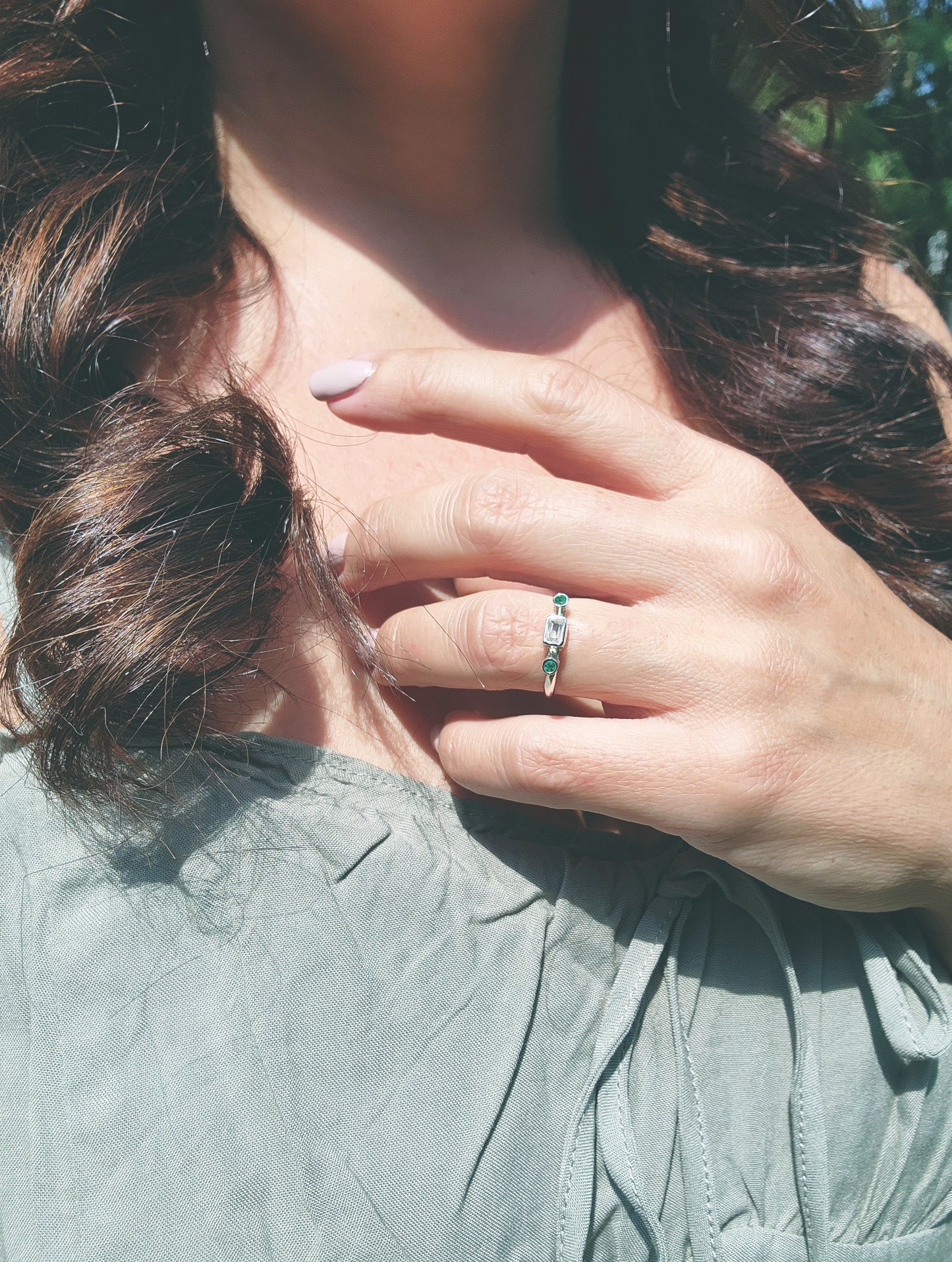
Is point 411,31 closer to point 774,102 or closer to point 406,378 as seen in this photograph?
point 406,378

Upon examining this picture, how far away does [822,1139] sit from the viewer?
908 mm

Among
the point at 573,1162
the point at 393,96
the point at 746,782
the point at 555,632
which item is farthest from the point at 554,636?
the point at 393,96

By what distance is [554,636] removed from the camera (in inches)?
34.3

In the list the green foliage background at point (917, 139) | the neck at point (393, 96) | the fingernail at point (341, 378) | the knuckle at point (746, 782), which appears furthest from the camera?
the green foliage background at point (917, 139)

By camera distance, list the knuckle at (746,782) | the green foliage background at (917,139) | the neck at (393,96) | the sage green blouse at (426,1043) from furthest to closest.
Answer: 1. the green foliage background at (917,139)
2. the neck at (393,96)
3. the knuckle at (746,782)
4. the sage green blouse at (426,1043)

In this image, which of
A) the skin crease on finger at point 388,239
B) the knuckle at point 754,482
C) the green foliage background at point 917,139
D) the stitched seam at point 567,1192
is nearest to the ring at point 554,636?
the skin crease on finger at point 388,239

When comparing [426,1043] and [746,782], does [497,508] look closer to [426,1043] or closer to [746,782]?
[746,782]

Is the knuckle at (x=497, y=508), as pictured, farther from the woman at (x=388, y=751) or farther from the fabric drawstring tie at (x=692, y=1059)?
the fabric drawstring tie at (x=692, y=1059)

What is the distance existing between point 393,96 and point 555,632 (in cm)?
89

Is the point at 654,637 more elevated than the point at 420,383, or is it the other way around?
the point at 420,383

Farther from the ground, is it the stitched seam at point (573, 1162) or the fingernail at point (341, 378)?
the fingernail at point (341, 378)

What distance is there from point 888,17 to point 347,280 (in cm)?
127

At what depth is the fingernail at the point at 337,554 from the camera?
99 centimetres

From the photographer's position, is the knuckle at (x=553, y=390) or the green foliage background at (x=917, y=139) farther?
the green foliage background at (x=917, y=139)
